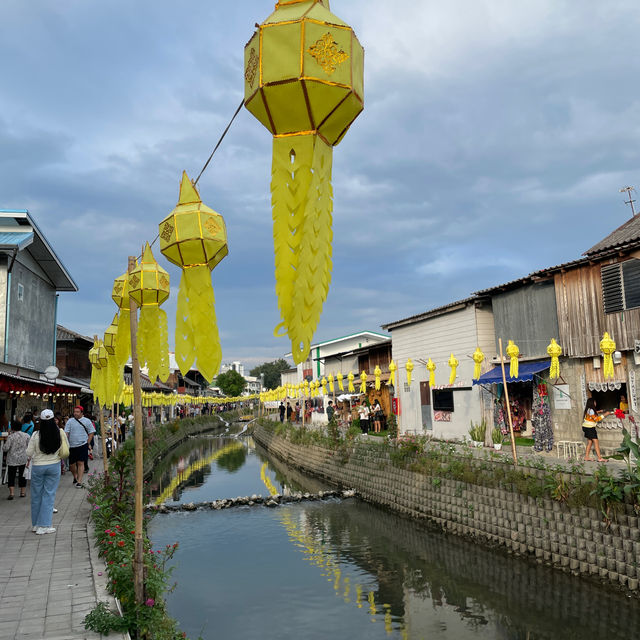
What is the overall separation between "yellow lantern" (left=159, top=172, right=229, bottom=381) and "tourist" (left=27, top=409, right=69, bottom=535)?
5.60 metres

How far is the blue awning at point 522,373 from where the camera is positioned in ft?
53.3

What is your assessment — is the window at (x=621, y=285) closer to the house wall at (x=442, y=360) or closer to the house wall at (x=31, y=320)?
the house wall at (x=442, y=360)

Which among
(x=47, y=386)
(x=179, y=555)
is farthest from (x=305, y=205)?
(x=47, y=386)

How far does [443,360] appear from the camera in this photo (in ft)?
69.1

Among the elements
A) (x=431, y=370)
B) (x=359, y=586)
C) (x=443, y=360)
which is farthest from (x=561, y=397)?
(x=359, y=586)

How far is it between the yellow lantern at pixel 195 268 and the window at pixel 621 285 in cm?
1257

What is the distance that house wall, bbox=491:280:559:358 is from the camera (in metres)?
16.4

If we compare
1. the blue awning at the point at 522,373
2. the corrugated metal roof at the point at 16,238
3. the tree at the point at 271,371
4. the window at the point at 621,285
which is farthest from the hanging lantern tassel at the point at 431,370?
the tree at the point at 271,371

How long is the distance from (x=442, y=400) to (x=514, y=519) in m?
9.80

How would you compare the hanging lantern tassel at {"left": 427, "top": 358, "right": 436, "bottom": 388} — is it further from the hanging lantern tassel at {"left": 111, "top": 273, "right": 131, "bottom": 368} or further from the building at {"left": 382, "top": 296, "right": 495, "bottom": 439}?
the hanging lantern tassel at {"left": 111, "top": 273, "right": 131, "bottom": 368}

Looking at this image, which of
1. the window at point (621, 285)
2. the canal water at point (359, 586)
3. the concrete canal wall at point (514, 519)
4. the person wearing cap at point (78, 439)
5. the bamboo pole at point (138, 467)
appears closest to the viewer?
the bamboo pole at point (138, 467)

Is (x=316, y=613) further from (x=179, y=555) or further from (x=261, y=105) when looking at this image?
(x=261, y=105)

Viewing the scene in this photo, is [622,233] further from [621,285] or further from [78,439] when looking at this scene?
[78,439]

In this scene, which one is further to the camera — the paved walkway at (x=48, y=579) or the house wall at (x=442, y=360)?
the house wall at (x=442, y=360)
